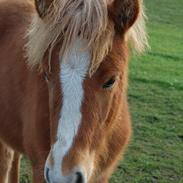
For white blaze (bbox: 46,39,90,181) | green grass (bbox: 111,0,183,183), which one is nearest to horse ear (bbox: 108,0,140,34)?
white blaze (bbox: 46,39,90,181)

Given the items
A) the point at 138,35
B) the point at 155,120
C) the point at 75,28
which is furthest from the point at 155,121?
the point at 75,28

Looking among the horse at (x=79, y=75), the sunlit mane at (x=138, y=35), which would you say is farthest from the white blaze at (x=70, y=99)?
the sunlit mane at (x=138, y=35)

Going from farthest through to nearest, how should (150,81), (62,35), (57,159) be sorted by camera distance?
(150,81)
(62,35)
(57,159)

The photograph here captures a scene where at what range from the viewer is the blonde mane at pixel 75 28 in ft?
10.2

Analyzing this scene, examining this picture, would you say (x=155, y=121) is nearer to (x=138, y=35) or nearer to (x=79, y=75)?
(x=138, y=35)

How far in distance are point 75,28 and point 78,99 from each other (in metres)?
0.43

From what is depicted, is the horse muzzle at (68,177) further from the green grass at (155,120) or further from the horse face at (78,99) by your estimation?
the green grass at (155,120)

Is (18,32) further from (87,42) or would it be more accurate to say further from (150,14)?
(150,14)

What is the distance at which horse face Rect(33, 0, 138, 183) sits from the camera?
2.99 metres

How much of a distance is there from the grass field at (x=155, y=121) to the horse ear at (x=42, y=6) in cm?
256

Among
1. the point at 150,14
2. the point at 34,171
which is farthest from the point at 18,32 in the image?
the point at 150,14

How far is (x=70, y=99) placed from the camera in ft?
9.90

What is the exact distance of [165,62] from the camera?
10898 millimetres

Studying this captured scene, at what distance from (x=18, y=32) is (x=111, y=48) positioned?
162 cm
